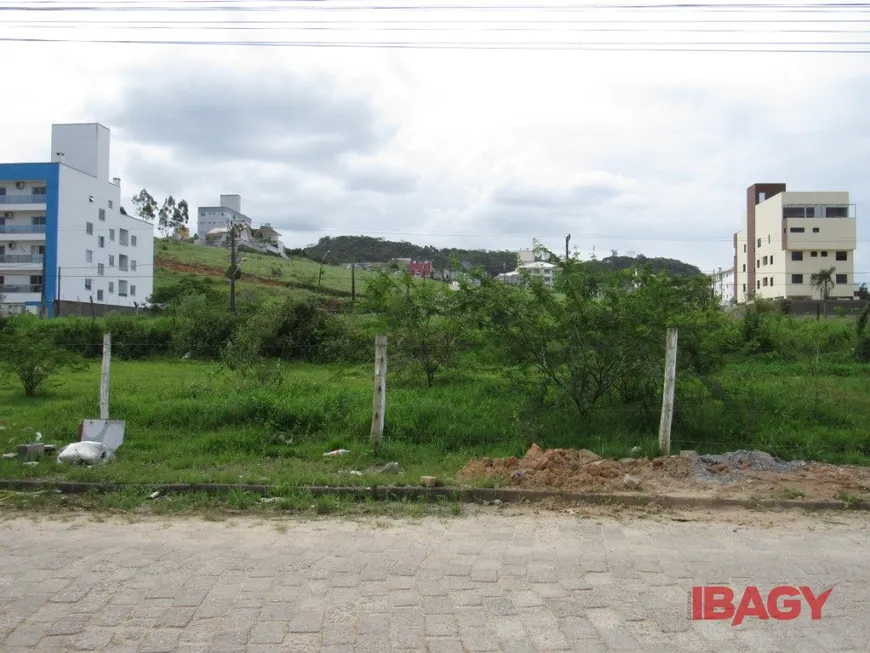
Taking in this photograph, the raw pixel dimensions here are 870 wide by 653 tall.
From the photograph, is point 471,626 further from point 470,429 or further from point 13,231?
point 13,231

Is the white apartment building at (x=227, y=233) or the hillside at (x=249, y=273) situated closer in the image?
the hillside at (x=249, y=273)

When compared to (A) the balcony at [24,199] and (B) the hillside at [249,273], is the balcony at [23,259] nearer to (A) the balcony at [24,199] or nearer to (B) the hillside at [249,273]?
(A) the balcony at [24,199]

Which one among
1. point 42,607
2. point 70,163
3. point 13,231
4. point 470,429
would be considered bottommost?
point 42,607

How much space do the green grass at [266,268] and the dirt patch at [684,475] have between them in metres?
49.9

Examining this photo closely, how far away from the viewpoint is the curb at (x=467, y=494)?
677 cm

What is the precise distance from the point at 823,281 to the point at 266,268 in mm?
48260

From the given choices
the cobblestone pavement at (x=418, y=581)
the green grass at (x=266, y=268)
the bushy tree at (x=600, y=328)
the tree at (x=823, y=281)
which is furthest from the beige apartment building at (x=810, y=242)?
the cobblestone pavement at (x=418, y=581)

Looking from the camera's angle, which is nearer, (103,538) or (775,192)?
(103,538)

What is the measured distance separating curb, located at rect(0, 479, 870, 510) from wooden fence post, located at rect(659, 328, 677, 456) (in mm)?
1411

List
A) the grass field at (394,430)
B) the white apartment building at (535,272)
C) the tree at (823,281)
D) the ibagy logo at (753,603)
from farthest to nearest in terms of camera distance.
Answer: the tree at (823,281) → the white apartment building at (535,272) → the grass field at (394,430) → the ibagy logo at (753,603)

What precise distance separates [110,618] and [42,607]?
0.51 m

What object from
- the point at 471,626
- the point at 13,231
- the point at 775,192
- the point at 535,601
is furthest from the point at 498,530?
the point at 775,192

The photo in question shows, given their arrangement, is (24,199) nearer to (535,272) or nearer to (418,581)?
(535,272)

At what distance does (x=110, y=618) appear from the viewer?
4156 millimetres
